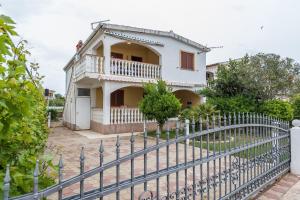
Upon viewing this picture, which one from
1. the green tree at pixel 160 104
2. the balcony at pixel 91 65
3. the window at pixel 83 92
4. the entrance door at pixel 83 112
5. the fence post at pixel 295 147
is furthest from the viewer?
the window at pixel 83 92

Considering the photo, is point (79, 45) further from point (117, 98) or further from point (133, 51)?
point (117, 98)

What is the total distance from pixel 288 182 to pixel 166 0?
36.0 ft

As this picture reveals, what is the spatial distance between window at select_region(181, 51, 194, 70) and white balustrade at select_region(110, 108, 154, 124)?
5.56 m

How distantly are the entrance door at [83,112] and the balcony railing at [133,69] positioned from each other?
14.2 feet

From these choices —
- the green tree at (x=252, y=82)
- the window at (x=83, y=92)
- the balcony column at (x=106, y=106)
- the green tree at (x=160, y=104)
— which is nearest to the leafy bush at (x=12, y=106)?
the green tree at (x=160, y=104)

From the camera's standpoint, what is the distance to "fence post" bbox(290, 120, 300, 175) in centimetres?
625

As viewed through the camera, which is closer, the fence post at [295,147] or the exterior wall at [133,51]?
the fence post at [295,147]

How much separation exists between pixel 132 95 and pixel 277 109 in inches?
420

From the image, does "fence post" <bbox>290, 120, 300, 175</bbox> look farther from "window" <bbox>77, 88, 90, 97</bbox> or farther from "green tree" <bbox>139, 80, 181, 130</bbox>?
"window" <bbox>77, 88, 90, 97</bbox>

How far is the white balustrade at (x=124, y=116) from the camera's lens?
14570 millimetres

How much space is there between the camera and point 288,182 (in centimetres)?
580

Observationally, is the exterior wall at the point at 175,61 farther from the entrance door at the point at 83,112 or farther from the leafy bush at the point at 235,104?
the entrance door at the point at 83,112

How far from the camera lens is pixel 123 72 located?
591 inches

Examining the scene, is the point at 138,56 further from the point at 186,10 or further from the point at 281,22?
the point at 281,22
